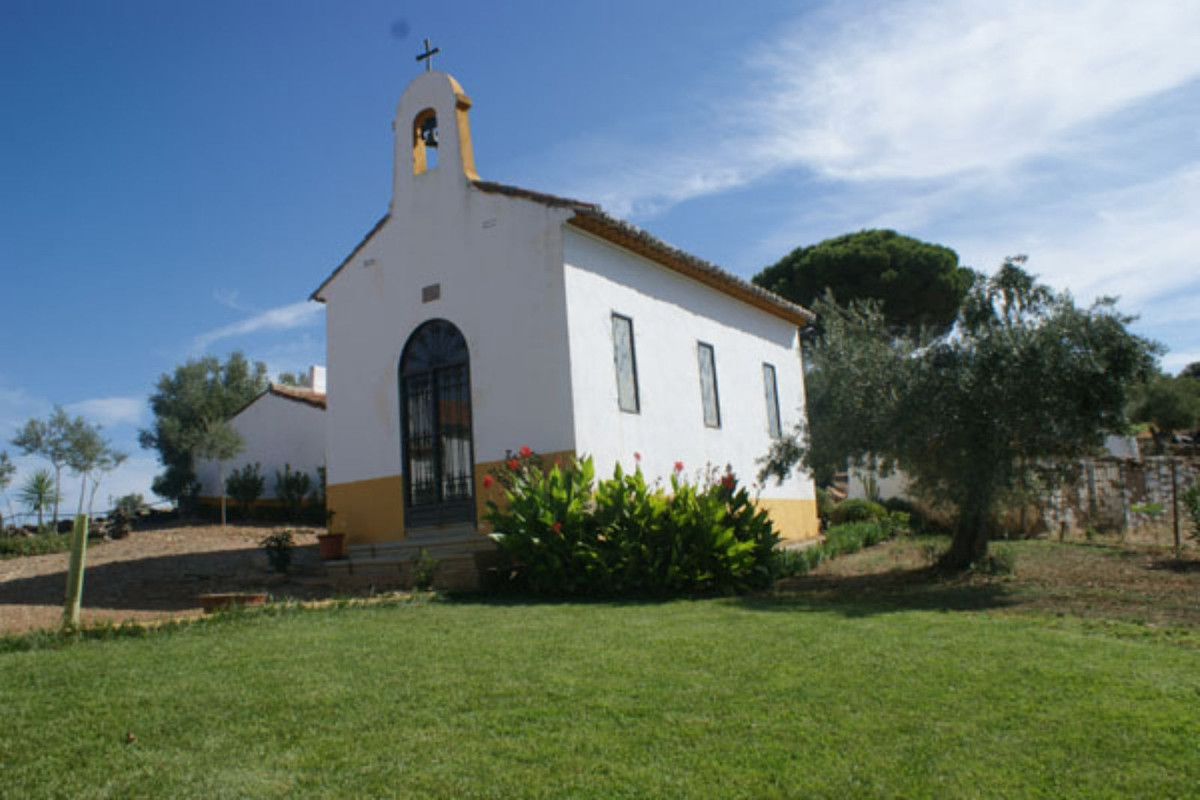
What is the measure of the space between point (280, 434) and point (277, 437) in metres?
0.16

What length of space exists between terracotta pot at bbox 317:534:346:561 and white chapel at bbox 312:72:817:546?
0.36 m

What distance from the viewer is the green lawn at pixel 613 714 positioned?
378 cm

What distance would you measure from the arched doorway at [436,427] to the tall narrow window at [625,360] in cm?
224

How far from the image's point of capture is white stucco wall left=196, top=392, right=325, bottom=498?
2528 centimetres

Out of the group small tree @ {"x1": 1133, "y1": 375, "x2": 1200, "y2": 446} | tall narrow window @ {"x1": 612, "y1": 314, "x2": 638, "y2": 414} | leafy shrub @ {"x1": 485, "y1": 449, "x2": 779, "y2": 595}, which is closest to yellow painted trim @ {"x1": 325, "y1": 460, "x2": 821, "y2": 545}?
tall narrow window @ {"x1": 612, "y1": 314, "x2": 638, "y2": 414}

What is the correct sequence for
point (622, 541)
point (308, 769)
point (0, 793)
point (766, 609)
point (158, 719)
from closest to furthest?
point (0, 793) < point (308, 769) < point (158, 719) < point (766, 609) < point (622, 541)

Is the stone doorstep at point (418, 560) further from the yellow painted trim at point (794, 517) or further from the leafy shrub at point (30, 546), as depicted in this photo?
the leafy shrub at point (30, 546)

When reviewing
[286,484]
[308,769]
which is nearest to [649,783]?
[308,769]

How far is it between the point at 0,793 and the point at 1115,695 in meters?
5.44

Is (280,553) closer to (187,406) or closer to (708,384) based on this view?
(708,384)

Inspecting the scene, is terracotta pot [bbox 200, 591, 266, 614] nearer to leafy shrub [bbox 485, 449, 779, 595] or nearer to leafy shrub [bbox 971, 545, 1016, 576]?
leafy shrub [bbox 485, 449, 779, 595]

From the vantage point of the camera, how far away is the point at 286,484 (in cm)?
2330

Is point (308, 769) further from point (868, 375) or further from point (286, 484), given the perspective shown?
point (286, 484)

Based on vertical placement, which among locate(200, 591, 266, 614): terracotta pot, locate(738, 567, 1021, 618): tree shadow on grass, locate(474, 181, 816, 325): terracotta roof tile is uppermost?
locate(474, 181, 816, 325): terracotta roof tile
